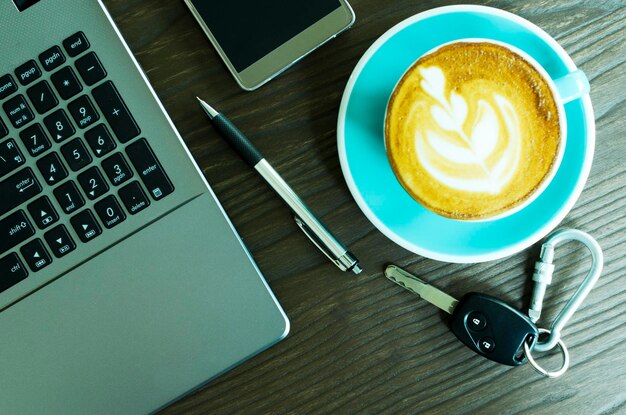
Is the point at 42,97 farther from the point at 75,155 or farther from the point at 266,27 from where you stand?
the point at 266,27

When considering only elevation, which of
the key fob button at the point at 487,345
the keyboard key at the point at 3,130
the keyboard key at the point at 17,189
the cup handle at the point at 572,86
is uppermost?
the keyboard key at the point at 3,130

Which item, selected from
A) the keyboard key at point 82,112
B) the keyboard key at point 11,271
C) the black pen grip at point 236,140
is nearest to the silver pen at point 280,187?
the black pen grip at point 236,140

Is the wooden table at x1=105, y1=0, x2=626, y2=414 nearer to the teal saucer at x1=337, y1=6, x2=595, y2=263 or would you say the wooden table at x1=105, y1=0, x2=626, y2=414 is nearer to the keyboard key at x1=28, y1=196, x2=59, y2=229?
the teal saucer at x1=337, y1=6, x2=595, y2=263

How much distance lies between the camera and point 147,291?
1.57 feet

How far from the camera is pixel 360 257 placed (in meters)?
0.53

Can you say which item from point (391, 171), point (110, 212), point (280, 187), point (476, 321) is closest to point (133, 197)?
point (110, 212)

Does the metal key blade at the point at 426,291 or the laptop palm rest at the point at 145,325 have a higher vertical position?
the laptop palm rest at the point at 145,325

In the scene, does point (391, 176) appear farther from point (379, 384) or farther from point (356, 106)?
point (379, 384)

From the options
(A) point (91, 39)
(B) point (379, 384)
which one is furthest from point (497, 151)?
(A) point (91, 39)

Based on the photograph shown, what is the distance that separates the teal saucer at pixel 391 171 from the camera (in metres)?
0.50

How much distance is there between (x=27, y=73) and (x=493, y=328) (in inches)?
19.0

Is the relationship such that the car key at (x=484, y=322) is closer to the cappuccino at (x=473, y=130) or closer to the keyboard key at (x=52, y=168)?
the cappuccino at (x=473, y=130)

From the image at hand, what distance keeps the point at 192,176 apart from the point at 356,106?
0.55 feet

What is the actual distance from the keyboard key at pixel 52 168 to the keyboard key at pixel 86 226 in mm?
35
